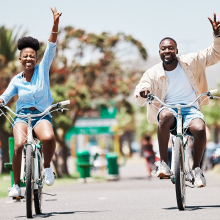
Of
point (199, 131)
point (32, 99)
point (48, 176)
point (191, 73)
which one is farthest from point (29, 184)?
point (191, 73)

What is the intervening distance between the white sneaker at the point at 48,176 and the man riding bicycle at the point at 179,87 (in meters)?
1.27

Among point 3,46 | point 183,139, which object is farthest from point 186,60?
point 3,46

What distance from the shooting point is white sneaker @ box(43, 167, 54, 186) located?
6236 millimetres

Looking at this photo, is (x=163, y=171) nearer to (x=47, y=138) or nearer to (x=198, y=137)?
(x=198, y=137)

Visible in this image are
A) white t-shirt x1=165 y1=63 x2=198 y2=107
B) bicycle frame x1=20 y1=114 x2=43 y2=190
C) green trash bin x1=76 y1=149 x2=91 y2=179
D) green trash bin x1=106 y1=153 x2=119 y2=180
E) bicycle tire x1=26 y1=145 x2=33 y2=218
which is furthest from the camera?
green trash bin x1=106 y1=153 x2=119 y2=180

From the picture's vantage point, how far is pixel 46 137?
20.6 feet

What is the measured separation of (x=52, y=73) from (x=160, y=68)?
14531 millimetres

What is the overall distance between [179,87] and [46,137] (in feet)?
5.55

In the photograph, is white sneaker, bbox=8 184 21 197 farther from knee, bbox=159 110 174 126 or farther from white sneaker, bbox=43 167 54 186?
knee, bbox=159 110 174 126

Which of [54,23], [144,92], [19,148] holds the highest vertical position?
[54,23]

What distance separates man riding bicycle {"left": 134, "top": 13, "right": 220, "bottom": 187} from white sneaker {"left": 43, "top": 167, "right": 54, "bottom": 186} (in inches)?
49.9

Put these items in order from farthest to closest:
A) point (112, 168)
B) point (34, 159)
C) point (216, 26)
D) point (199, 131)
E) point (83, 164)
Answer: point (112, 168) → point (83, 164) → point (216, 26) → point (199, 131) → point (34, 159)

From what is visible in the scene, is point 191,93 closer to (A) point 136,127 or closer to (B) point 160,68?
(B) point 160,68

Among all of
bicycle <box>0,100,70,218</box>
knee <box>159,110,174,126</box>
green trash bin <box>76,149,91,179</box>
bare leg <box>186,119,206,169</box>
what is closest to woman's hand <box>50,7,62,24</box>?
bicycle <box>0,100,70,218</box>
